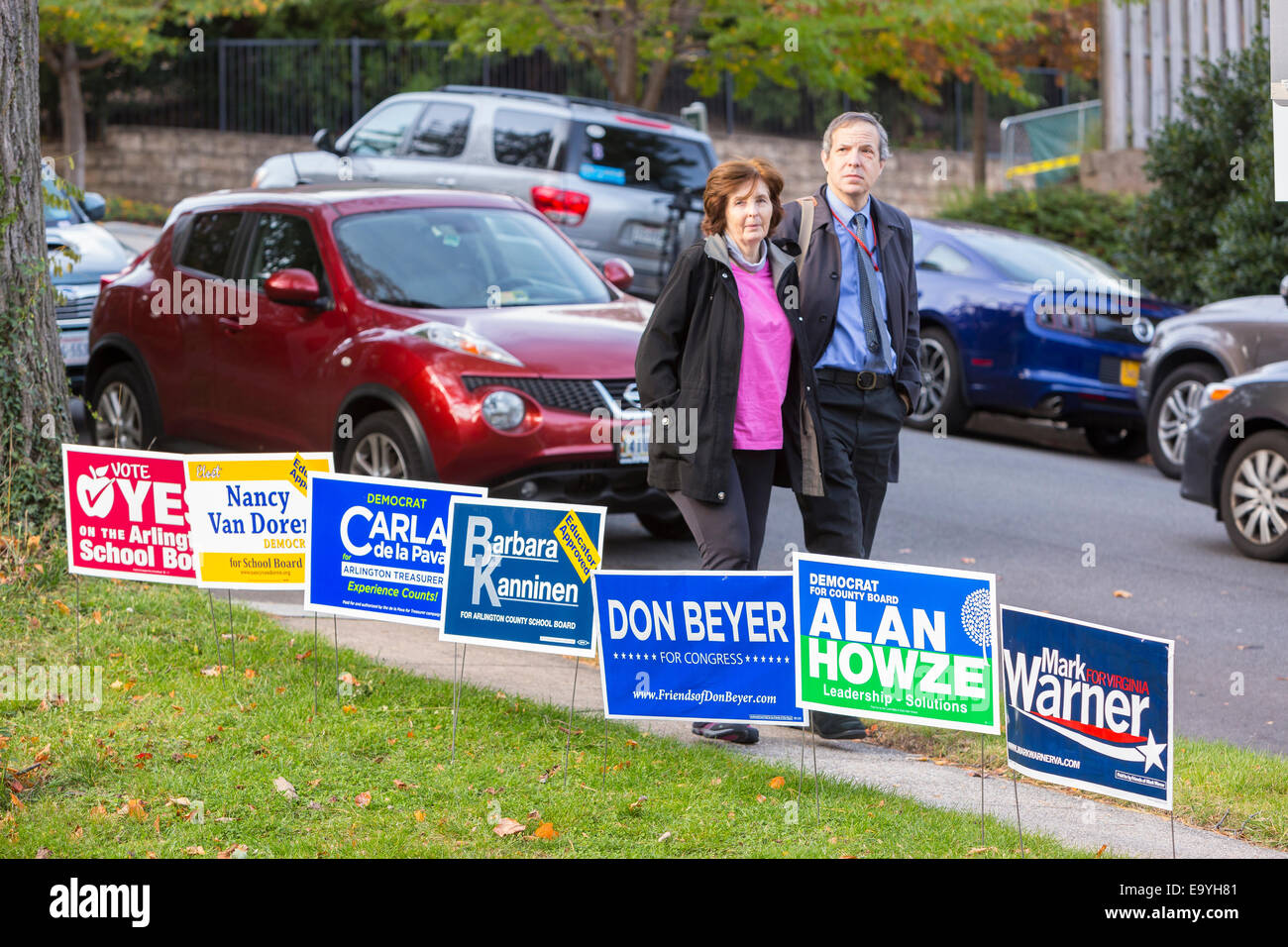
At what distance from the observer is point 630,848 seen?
4.72 meters

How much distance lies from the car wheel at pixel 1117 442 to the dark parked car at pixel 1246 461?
158 inches

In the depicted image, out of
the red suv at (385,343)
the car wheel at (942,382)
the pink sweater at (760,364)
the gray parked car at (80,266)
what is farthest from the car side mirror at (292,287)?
the car wheel at (942,382)

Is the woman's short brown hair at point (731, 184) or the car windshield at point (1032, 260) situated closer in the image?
the woman's short brown hair at point (731, 184)

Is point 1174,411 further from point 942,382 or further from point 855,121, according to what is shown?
point 855,121

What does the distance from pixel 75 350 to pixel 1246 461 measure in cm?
767

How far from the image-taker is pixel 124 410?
10141 millimetres

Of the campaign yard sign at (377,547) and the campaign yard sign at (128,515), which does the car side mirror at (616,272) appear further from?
the campaign yard sign at (377,547)

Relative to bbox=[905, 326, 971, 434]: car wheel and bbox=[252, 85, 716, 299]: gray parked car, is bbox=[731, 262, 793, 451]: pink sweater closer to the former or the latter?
bbox=[905, 326, 971, 434]: car wheel

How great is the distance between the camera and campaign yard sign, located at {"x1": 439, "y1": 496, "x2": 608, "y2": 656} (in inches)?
215

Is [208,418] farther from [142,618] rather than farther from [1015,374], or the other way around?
[1015,374]

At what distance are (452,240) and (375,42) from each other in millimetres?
22123

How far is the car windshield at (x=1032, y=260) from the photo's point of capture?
13.5 meters

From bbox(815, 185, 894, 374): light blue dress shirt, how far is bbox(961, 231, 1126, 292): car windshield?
777 centimetres
